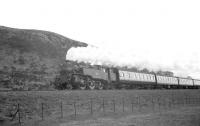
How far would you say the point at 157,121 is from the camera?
1431cm

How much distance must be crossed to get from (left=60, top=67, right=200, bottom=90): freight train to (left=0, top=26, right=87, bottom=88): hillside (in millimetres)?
11887

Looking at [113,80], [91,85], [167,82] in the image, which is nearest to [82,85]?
[91,85]

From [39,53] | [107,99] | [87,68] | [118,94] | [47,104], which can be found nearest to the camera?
[47,104]

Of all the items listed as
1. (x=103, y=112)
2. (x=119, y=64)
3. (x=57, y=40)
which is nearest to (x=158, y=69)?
(x=119, y=64)

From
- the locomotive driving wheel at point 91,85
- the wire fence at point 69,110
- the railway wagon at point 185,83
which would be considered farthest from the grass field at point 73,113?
the railway wagon at point 185,83

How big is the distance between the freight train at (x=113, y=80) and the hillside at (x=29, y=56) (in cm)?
1189

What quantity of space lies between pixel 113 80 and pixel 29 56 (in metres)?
23.2

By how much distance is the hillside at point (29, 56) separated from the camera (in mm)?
37969

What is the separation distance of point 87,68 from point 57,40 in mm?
39674

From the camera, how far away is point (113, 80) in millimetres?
31953

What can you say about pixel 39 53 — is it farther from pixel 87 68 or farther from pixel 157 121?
pixel 157 121

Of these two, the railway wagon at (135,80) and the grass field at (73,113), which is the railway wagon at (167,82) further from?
the grass field at (73,113)

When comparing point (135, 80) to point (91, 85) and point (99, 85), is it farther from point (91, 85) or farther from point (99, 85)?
point (91, 85)

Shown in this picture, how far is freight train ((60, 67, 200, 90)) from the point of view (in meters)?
26.7
